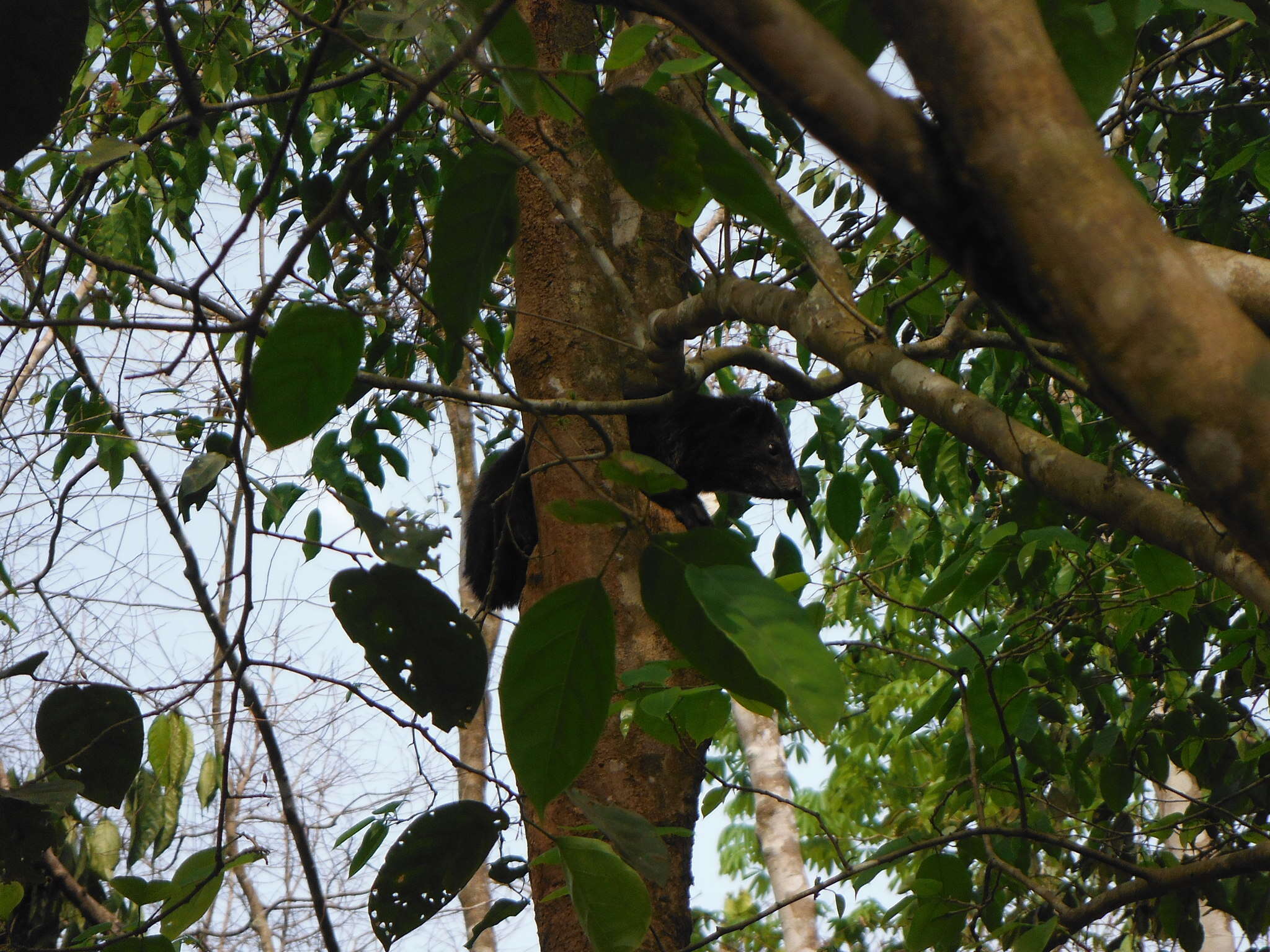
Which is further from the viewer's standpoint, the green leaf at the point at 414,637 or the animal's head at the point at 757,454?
the animal's head at the point at 757,454

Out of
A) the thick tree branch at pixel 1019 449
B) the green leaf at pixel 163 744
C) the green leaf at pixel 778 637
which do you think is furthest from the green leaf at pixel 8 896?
the thick tree branch at pixel 1019 449

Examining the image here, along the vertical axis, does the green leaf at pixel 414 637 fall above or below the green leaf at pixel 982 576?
below

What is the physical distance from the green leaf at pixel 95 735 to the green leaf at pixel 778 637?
2.14 feet

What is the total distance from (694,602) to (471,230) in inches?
13.3

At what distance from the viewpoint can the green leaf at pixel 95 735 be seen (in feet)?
3.34

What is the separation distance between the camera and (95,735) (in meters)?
1.03

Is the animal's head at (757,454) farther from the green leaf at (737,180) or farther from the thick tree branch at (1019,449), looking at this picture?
the green leaf at (737,180)

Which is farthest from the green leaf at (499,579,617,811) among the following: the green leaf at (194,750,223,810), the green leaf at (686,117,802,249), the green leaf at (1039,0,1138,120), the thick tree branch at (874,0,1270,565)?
the green leaf at (194,750,223,810)

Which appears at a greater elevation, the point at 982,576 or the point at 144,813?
the point at 144,813

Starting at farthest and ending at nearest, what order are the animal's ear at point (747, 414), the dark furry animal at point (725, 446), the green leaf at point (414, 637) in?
1. the animal's ear at point (747, 414)
2. the dark furry animal at point (725, 446)
3. the green leaf at point (414, 637)

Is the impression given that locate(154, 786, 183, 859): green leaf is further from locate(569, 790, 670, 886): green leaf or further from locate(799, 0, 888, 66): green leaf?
locate(799, 0, 888, 66): green leaf

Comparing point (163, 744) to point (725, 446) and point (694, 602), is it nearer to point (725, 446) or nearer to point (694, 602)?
point (694, 602)

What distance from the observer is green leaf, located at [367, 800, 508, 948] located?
1.00m

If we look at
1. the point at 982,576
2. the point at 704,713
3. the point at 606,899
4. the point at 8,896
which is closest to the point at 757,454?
the point at 982,576
